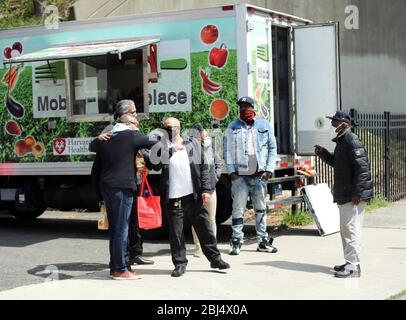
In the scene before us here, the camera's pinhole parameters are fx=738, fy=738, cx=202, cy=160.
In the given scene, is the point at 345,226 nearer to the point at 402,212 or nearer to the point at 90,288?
the point at 90,288

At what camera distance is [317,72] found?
11.9m

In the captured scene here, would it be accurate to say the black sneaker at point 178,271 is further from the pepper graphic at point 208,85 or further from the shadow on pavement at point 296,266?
the pepper graphic at point 208,85

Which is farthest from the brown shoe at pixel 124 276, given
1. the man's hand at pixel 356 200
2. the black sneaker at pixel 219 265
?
the man's hand at pixel 356 200

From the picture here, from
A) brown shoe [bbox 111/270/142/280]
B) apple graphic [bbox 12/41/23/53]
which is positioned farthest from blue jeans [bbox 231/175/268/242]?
apple graphic [bbox 12/41/23/53]

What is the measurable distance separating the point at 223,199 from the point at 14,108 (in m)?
3.89

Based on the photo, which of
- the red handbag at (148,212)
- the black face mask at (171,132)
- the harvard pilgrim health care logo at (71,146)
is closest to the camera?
the black face mask at (171,132)

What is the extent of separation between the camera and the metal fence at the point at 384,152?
577 inches

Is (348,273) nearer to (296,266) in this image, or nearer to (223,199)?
(296,266)

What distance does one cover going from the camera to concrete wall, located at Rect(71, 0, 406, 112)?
22125 mm

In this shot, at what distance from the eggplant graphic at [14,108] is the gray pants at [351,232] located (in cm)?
617

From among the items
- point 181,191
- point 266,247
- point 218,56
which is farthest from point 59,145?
point 181,191

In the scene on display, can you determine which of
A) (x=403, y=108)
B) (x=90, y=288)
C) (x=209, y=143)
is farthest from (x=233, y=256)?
(x=403, y=108)

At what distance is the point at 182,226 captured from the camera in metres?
8.62

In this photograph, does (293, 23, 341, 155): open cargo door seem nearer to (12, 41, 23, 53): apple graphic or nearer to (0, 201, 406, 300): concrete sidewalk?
(0, 201, 406, 300): concrete sidewalk
